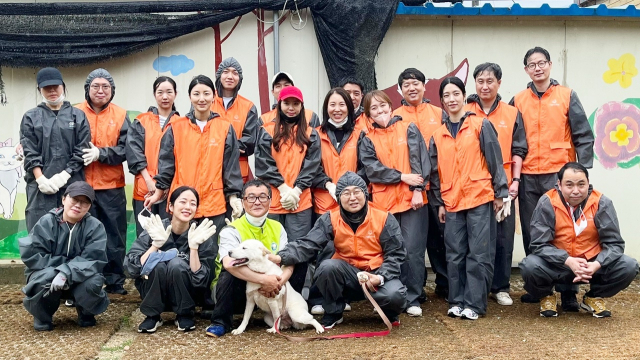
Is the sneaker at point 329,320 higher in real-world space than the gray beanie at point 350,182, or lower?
lower

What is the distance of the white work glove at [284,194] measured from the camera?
192 inches

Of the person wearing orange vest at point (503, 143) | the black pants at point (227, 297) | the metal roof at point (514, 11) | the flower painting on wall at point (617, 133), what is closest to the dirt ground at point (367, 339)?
the black pants at point (227, 297)

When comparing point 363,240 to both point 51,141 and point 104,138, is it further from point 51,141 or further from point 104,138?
point 51,141

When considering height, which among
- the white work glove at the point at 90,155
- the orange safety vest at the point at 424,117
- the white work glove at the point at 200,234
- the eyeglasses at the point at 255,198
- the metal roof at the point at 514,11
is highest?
the metal roof at the point at 514,11

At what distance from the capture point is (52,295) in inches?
173

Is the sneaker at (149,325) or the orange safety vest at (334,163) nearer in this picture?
the sneaker at (149,325)

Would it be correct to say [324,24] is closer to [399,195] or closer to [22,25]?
[399,195]

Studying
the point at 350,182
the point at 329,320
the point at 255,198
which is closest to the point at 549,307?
the point at 329,320

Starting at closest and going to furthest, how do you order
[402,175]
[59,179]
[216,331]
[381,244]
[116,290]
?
[216,331] → [381,244] → [402,175] → [59,179] → [116,290]

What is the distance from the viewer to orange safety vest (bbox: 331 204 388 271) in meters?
4.51

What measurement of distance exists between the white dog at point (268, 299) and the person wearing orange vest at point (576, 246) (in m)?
1.65

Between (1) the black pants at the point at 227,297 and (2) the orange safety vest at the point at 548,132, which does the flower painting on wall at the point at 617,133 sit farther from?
(1) the black pants at the point at 227,297

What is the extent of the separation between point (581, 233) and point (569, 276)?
316 mm

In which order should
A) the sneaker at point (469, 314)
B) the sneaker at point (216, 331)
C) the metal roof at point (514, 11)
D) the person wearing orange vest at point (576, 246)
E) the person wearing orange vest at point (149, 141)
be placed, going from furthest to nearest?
the metal roof at point (514, 11), the person wearing orange vest at point (149, 141), the sneaker at point (469, 314), the person wearing orange vest at point (576, 246), the sneaker at point (216, 331)
